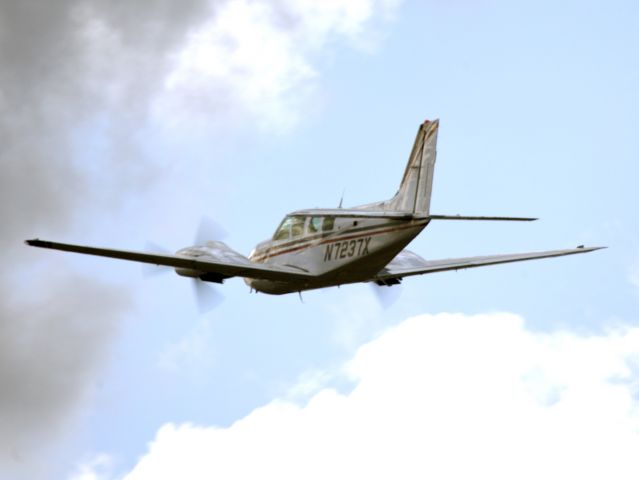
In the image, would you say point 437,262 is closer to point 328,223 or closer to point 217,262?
point 328,223

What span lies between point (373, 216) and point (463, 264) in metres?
9.33

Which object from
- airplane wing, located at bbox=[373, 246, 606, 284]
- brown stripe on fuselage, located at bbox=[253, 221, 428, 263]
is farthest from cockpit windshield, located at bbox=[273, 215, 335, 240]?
airplane wing, located at bbox=[373, 246, 606, 284]

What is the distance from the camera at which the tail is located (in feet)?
134

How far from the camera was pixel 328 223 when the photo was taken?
42.7m

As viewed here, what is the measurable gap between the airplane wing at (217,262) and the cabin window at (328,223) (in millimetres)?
1767

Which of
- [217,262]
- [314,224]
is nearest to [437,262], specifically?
[314,224]

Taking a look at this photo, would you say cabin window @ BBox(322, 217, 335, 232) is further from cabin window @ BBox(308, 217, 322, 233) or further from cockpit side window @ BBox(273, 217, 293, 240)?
cockpit side window @ BBox(273, 217, 293, 240)

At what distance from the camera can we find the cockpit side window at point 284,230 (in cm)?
4441

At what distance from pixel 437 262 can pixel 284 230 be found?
22.5ft

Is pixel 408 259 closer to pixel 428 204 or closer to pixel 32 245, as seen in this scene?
pixel 428 204

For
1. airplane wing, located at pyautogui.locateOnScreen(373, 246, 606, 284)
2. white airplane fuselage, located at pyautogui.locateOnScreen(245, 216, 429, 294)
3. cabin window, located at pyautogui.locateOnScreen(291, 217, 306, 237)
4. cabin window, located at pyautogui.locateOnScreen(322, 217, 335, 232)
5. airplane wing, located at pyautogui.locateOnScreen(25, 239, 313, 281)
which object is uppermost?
airplane wing, located at pyautogui.locateOnScreen(373, 246, 606, 284)

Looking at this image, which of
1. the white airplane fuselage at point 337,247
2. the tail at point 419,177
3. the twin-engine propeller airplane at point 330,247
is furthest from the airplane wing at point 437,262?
the tail at point 419,177

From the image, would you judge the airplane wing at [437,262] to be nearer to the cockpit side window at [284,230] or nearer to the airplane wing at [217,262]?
the cockpit side window at [284,230]

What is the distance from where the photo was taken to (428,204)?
133 ft
